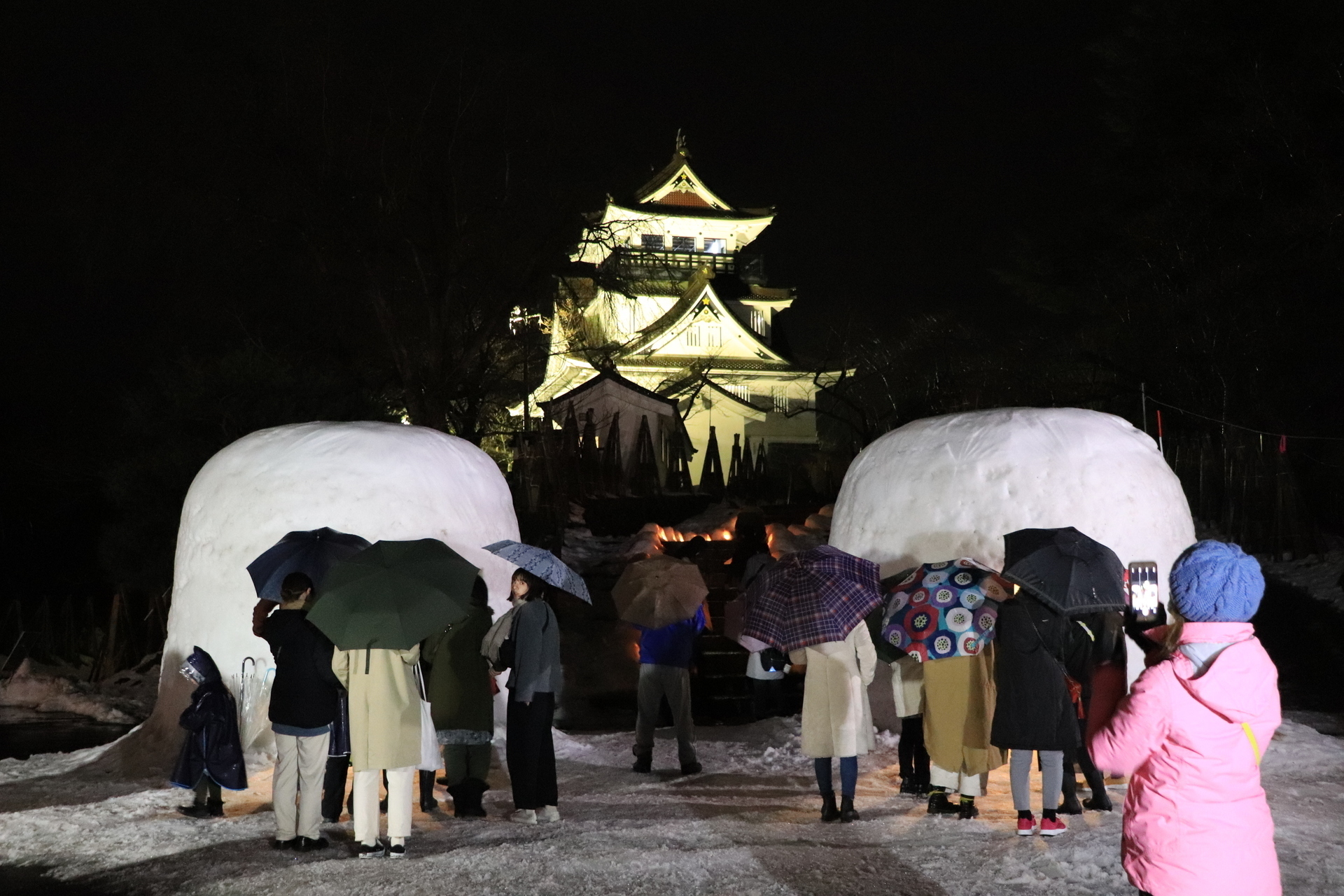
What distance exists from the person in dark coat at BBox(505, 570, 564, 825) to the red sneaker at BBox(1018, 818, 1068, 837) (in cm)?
272

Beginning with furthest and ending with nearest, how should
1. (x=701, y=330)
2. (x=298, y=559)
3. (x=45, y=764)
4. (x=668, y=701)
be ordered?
1. (x=701, y=330)
2. (x=45, y=764)
3. (x=668, y=701)
4. (x=298, y=559)

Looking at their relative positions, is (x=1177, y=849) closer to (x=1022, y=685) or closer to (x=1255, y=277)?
(x=1022, y=685)

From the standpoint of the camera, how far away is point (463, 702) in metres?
7.12

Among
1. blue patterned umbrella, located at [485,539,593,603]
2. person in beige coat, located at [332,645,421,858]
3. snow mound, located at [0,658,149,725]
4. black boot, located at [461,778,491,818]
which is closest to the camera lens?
person in beige coat, located at [332,645,421,858]

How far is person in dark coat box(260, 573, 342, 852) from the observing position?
602 cm

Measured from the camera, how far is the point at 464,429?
2209cm

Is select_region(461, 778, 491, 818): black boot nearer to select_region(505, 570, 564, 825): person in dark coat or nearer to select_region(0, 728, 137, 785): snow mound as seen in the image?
select_region(505, 570, 564, 825): person in dark coat

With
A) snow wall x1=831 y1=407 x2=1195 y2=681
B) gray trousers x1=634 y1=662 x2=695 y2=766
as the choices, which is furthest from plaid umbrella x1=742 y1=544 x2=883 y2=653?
snow wall x1=831 y1=407 x2=1195 y2=681

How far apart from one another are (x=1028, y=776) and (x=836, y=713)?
3.60 ft

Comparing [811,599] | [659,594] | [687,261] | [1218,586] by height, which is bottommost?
[1218,586]

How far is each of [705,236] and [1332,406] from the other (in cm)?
2547

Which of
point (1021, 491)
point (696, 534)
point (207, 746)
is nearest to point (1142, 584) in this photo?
point (1021, 491)

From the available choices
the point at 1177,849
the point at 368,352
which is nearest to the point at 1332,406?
the point at 368,352

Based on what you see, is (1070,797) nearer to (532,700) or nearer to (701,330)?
(532,700)
